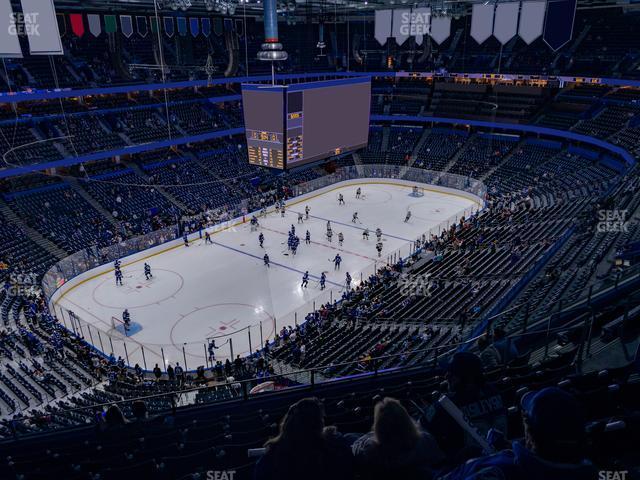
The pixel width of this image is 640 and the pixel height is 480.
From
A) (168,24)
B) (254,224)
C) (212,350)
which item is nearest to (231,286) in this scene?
(212,350)

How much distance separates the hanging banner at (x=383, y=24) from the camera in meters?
32.7

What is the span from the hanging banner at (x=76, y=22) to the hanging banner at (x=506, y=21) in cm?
2598

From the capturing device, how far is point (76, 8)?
33531 millimetres

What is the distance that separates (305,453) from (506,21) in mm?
32291

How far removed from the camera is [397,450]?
108 inches

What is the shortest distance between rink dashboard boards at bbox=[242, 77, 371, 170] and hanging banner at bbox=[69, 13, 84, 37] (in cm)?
1701

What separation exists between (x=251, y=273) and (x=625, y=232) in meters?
16.4

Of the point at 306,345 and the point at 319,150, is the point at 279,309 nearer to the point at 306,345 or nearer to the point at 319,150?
the point at 306,345

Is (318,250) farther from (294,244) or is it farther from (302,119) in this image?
(302,119)

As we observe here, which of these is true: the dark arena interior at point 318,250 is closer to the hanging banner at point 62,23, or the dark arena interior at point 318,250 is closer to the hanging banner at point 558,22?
the hanging banner at point 558,22

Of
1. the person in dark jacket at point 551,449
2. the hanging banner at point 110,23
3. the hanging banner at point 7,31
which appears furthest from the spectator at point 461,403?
the hanging banner at point 110,23

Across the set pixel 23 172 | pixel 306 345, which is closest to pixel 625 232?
pixel 306 345

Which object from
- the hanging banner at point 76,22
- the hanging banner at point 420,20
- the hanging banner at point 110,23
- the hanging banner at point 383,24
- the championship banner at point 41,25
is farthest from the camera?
the hanging banner at point 110,23

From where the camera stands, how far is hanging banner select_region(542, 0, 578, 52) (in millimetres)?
28438
